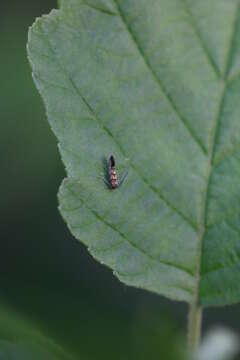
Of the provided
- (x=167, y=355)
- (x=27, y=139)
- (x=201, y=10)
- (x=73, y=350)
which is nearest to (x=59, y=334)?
(x=73, y=350)

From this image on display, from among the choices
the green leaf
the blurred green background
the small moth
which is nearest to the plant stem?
the green leaf

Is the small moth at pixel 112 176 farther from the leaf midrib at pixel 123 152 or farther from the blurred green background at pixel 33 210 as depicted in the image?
the blurred green background at pixel 33 210

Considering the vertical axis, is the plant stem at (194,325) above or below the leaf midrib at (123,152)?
below

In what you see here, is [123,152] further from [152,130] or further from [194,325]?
[194,325]

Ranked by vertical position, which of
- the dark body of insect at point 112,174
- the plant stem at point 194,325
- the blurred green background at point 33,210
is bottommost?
the plant stem at point 194,325

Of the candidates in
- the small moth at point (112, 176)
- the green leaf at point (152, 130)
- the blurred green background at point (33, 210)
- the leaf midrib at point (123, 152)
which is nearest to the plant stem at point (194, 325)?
the green leaf at point (152, 130)

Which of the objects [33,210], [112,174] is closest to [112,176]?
[112,174]

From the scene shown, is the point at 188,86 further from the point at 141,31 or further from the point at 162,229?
the point at 162,229
